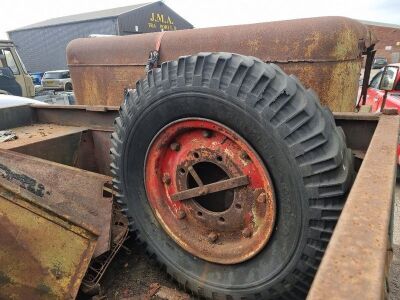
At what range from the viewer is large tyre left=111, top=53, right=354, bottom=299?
4.65ft

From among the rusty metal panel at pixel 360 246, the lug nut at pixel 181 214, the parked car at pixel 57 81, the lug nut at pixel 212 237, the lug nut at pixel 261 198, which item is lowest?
the parked car at pixel 57 81

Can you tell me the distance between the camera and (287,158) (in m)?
1.44

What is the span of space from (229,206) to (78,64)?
2830 mm

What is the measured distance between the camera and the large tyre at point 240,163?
1417mm

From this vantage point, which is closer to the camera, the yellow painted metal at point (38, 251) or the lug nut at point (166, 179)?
the yellow painted metal at point (38, 251)

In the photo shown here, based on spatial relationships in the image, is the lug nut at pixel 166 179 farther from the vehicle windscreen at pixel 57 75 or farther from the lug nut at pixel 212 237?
the vehicle windscreen at pixel 57 75

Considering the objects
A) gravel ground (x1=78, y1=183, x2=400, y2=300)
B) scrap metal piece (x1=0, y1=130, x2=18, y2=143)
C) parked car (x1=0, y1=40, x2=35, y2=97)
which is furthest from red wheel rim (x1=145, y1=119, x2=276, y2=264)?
parked car (x1=0, y1=40, x2=35, y2=97)

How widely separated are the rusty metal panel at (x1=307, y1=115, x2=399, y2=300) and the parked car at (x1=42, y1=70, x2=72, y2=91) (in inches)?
694

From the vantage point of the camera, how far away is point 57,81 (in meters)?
17.4

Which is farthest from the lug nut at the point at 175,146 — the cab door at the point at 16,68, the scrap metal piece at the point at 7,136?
the cab door at the point at 16,68

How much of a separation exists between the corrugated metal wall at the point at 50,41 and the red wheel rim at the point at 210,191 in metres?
22.8

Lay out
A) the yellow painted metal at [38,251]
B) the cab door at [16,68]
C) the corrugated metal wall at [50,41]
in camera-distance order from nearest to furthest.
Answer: the yellow painted metal at [38,251] → the cab door at [16,68] → the corrugated metal wall at [50,41]

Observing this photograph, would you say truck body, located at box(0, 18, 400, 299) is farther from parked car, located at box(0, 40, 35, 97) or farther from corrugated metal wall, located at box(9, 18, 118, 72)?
corrugated metal wall, located at box(9, 18, 118, 72)

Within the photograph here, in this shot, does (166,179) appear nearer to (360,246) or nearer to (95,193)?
(95,193)
